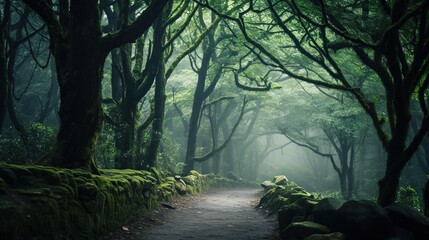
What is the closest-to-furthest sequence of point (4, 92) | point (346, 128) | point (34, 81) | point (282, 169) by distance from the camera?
point (4, 92), point (346, 128), point (34, 81), point (282, 169)

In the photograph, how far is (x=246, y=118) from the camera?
3794cm

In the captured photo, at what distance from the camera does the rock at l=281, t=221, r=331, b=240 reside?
6.44 meters

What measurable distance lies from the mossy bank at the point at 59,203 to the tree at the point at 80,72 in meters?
1.13

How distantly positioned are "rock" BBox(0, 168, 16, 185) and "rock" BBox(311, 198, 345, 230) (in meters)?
5.49

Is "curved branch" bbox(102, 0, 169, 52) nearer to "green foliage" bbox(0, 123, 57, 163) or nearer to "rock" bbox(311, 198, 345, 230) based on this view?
"green foliage" bbox(0, 123, 57, 163)

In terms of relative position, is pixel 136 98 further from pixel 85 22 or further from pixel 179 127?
pixel 179 127

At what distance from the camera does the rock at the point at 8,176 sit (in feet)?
16.3

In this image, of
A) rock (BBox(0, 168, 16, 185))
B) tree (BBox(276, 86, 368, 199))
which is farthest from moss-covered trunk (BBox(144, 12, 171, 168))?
tree (BBox(276, 86, 368, 199))

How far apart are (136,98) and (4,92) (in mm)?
4004

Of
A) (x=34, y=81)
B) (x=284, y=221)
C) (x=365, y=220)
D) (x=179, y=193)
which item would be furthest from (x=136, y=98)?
(x=34, y=81)

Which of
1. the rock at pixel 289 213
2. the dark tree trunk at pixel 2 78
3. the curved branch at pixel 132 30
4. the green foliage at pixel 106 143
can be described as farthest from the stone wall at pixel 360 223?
the dark tree trunk at pixel 2 78

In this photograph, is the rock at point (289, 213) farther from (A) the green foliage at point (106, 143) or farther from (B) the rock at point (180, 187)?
(B) the rock at point (180, 187)

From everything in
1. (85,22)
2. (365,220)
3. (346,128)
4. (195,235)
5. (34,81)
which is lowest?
(195,235)

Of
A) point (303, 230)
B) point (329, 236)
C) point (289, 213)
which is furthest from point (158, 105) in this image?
point (329, 236)
